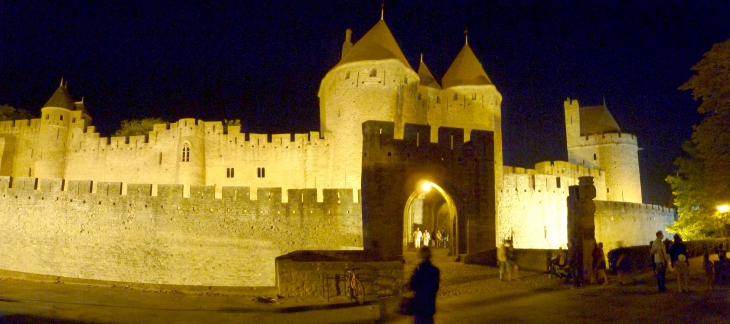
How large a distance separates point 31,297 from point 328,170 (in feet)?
61.2

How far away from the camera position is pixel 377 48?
87.7 feet

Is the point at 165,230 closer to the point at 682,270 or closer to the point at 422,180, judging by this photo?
the point at 422,180

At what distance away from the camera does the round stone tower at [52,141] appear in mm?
32469

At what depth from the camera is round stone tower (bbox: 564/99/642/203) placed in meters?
41.5

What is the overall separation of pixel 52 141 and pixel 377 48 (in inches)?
860

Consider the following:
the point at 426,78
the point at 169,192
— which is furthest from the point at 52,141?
the point at 426,78

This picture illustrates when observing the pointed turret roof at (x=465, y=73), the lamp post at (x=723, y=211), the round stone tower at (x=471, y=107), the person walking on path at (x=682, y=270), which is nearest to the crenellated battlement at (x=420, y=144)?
the person walking on path at (x=682, y=270)

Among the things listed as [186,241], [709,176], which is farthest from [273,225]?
[709,176]

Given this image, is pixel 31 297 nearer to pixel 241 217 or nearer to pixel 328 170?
pixel 241 217

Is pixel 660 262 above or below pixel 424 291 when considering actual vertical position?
above

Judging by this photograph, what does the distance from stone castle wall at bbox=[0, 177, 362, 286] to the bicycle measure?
9349 mm

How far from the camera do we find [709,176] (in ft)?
50.9

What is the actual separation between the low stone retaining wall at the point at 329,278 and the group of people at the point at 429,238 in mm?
10455

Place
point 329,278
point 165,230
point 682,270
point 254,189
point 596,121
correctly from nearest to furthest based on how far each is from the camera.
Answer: point 329,278 < point 682,270 < point 165,230 < point 254,189 < point 596,121
